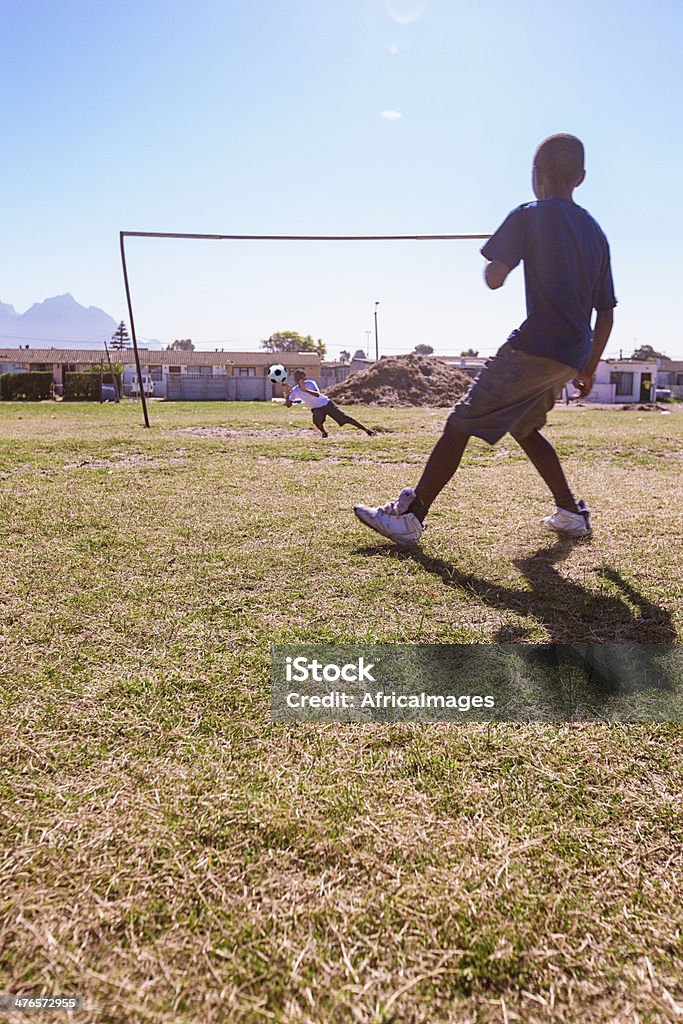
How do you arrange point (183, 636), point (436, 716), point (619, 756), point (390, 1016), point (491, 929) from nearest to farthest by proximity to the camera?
1. point (390, 1016)
2. point (491, 929)
3. point (619, 756)
4. point (436, 716)
5. point (183, 636)

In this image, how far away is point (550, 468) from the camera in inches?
145

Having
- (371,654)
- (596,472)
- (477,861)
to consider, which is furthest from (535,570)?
(596,472)

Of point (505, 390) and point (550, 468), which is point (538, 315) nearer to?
point (505, 390)

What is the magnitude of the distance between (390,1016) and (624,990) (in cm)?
37

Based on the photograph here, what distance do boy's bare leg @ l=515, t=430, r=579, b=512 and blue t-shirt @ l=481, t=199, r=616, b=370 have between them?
555 mm

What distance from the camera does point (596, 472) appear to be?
595 centimetres

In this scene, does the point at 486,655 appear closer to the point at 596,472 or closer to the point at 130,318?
the point at 596,472

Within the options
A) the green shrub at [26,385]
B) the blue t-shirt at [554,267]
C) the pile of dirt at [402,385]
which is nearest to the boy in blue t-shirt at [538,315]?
the blue t-shirt at [554,267]

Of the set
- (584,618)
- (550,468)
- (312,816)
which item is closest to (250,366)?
(550,468)

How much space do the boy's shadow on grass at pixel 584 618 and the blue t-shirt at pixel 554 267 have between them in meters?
1.06

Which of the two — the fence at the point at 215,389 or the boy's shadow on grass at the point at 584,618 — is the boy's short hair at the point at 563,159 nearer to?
the boy's shadow on grass at the point at 584,618

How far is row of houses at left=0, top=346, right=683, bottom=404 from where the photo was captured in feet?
176

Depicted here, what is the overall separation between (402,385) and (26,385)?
69.6ft

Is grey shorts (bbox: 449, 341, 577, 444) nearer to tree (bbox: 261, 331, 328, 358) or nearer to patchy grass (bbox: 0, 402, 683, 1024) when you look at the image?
patchy grass (bbox: 0, 402, 683, 1024)
